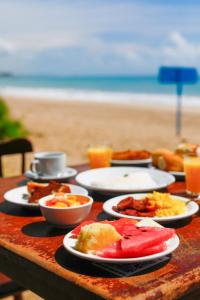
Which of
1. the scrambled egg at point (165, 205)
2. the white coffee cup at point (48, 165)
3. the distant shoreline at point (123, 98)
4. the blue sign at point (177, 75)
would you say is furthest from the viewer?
the distant shoreline at point (123, 98)

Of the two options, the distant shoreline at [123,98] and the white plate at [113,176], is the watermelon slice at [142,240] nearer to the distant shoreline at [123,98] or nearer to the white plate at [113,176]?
the white plate at [113,176]

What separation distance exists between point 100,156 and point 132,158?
0.19 m

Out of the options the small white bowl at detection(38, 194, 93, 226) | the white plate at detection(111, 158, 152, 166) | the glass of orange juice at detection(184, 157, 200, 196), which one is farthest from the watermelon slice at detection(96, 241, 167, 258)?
the white plate at detection(111, 158, 152, 166)

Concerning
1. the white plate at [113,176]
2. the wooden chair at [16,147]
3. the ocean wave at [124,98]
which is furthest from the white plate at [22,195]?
the ocean wave at [124,98]

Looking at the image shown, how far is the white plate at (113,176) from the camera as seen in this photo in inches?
78.0

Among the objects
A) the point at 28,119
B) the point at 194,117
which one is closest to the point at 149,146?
the point at 28,119

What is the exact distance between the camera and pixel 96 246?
1240mm

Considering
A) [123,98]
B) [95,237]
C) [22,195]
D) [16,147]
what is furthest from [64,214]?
[123,98]

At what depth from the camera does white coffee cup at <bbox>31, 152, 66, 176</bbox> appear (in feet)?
7.29

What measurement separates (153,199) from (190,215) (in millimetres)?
151

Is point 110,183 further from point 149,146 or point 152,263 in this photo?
point 149,146

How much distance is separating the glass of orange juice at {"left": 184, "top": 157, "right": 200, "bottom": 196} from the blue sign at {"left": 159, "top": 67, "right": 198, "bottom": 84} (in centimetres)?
981

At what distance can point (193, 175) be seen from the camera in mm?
2035

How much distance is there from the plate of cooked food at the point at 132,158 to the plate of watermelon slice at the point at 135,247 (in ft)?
4.07
